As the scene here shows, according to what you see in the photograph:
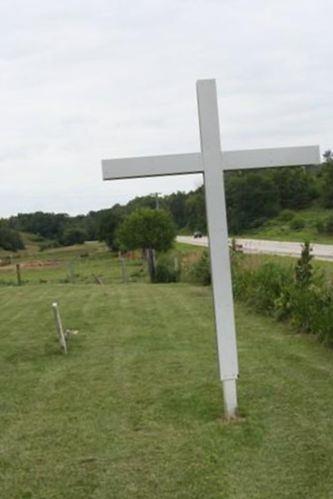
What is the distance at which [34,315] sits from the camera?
12109mm

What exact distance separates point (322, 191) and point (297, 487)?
5704 cm

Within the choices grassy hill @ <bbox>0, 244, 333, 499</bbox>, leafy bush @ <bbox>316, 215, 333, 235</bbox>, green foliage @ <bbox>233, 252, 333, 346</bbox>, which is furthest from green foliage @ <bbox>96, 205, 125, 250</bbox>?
grassy hill @ <bbox>0, 244, 333, 499</bbox>

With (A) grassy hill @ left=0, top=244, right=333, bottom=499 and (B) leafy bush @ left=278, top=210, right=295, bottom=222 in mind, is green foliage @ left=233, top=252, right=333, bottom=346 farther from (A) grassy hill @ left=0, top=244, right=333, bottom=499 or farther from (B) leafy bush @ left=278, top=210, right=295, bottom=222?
(B) leafy bush @ left=278, top=210, right=295, bottom=222

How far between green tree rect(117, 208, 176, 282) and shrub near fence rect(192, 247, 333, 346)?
13.1m

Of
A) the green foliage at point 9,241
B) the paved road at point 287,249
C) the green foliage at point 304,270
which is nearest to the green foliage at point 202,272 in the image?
the paved road at point 287,249

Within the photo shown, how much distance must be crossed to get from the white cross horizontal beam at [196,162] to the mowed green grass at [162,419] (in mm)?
1744

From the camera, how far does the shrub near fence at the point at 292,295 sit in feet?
26.7

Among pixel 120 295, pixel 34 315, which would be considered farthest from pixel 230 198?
pixel 34 315

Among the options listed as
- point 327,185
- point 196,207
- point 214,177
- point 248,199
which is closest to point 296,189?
point 327,185

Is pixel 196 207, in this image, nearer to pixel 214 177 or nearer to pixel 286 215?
pixel 286 215

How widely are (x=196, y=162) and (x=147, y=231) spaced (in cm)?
2365

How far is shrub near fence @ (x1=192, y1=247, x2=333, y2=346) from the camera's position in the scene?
8.12 m

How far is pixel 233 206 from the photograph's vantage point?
4647cm

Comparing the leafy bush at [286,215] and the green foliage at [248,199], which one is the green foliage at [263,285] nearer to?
the green foliage at [248,199]
